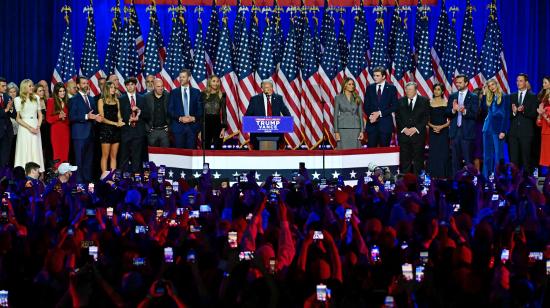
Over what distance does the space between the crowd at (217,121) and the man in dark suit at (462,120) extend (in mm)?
12

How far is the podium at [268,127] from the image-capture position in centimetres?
1087

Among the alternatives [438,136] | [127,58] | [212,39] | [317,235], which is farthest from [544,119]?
[317,235]

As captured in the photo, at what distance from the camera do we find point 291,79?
15.1 metres

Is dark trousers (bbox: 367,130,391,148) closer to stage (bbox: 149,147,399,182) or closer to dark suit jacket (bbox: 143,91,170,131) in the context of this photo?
stage (bbox: 149,147,399,182)

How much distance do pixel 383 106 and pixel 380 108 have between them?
0.15 feet

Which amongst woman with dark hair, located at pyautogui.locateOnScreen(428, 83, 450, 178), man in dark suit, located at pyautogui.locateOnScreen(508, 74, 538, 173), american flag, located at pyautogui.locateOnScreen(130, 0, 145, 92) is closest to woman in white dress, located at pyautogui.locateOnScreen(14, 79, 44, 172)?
american flag, located at pyautogui.locateOnScreen(130, 0, 145, 92)

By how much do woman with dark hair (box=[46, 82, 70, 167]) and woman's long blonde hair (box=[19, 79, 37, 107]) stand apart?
1.05ft

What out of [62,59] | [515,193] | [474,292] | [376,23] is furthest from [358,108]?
[474,292]

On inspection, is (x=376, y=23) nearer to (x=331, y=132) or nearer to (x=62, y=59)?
(x=331, y=132)

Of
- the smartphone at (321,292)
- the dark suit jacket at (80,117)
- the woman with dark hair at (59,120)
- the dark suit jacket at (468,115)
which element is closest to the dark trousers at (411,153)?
the dark suit jacket at (468,115)

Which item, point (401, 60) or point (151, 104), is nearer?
point (151, 104)

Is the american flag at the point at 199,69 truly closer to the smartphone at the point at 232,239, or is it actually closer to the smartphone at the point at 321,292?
the smartphone at the point at 232,239

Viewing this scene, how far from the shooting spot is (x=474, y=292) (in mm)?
3740

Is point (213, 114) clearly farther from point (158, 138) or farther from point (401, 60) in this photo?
point (401, 60)
